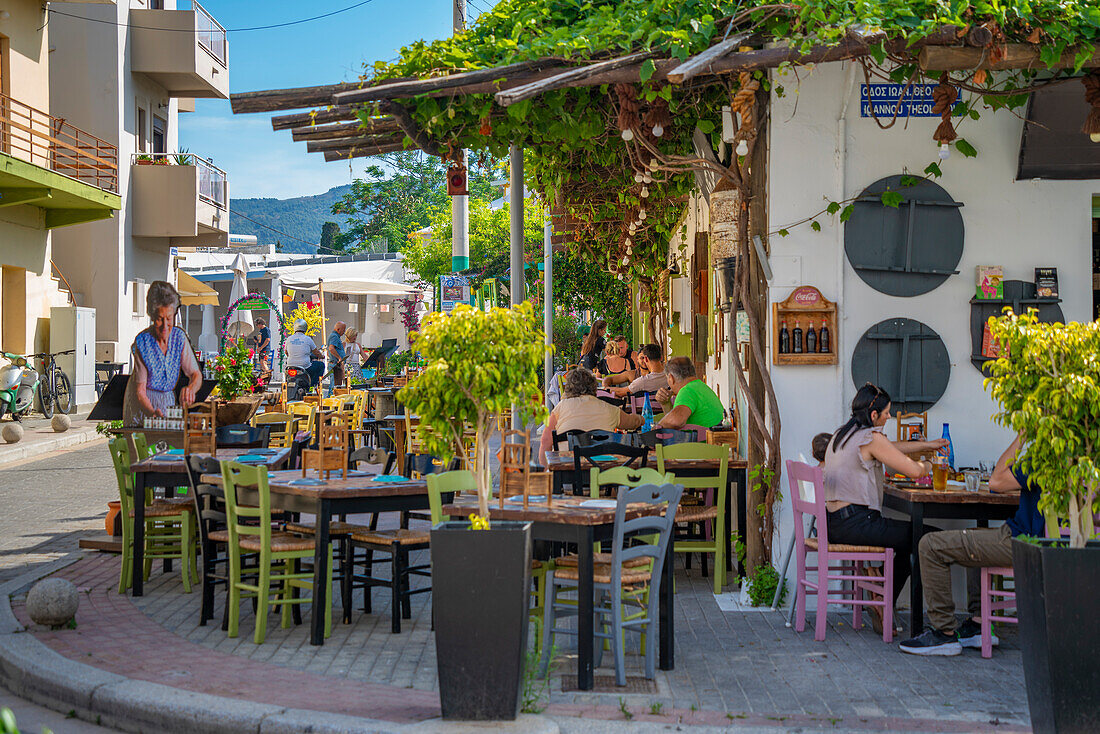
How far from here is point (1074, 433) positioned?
4.52m

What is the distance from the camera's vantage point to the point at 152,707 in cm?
511

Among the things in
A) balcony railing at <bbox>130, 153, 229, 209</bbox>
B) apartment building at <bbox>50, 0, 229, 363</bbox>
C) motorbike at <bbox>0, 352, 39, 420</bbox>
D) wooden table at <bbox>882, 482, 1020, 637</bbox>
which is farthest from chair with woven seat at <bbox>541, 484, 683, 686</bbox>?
balcony railing at <bbox>130, 153, 229, 209</bbox>

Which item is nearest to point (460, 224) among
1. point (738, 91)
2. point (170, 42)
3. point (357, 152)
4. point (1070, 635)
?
point (357, 152)

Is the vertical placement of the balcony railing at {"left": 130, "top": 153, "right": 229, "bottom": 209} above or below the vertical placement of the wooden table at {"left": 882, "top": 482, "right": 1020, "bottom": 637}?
above

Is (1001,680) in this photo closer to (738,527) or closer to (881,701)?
(881,701)

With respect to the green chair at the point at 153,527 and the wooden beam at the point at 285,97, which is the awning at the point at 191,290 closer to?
the green chair at the point at 153,527

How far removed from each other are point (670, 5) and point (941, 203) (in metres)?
2.27

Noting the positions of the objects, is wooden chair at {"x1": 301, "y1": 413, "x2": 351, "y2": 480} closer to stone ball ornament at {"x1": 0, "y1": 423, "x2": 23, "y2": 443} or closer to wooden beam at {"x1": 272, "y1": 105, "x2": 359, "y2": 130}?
wooden beam at {"x1": 272, "y1": 105, "x2": 359, "y2": 130}

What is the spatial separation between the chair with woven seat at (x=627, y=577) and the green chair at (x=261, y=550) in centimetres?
142

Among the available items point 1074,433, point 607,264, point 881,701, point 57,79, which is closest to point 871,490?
point 881,701

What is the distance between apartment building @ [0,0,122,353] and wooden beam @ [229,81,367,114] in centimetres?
1337

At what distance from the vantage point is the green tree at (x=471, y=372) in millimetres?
5070

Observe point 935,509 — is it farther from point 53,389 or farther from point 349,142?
point 53,389

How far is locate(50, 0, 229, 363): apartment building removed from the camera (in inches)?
985
